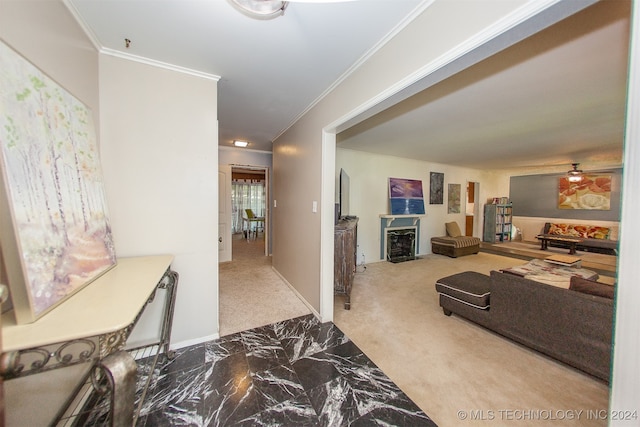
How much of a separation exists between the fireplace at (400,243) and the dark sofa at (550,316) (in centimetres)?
268

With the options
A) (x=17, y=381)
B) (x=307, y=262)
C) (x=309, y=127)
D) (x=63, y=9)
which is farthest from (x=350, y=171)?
(x=17, y=381)

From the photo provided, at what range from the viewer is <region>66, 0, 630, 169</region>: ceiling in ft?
4.54

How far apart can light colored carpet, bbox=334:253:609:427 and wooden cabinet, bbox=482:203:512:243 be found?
5.39m

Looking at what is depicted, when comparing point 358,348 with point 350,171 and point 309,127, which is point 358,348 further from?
point 350,171

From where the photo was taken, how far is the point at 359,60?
1.80 metres

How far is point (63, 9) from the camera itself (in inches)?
51.6

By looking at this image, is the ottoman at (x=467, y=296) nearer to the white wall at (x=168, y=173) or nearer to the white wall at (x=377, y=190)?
the white wall at (x=377, y=190)

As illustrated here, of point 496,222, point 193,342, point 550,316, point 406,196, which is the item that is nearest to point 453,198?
point 496,222

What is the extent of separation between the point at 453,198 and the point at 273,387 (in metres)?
6.60

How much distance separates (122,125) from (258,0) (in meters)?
1.43

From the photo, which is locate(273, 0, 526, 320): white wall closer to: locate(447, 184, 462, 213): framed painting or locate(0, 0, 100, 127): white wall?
locate(0, 0, 100, 127): white wall

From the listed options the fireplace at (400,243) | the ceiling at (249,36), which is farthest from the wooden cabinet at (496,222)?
the ceiling at (249,36)

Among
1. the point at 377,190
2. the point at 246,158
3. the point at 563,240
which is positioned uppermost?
the point at 246,158

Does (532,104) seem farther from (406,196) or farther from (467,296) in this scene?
(406,196)
